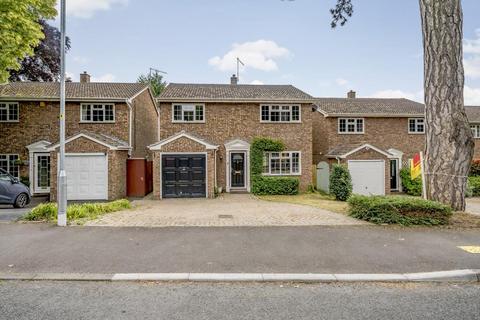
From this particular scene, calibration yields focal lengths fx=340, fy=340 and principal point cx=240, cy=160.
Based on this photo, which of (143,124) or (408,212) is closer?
(408,212)

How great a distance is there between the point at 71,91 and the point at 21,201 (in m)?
8.58

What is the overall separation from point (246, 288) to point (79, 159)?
50.7 feet

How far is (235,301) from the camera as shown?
4766 millimetres

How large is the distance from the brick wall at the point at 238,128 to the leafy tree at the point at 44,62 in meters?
14.2

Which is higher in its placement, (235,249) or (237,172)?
(237,172)

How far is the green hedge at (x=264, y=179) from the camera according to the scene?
20.3 m

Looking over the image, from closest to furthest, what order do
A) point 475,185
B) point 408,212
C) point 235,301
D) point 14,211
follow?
point 235,301, point 408,212, point 14,211, point 475,185

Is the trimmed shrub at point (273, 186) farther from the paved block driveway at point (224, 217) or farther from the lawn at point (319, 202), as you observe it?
the paved block driveway at point (224, 217)

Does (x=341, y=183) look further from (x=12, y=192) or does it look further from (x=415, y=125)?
(x=12, y=192)

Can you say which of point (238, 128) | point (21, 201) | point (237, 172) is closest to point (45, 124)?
point (21, 201)

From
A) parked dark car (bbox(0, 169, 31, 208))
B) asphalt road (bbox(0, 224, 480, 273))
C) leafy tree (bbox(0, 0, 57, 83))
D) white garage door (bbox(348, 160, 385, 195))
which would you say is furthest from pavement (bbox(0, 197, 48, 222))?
white garage door (bbox(348, 160, 385, 195))

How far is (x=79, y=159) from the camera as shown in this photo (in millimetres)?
17969

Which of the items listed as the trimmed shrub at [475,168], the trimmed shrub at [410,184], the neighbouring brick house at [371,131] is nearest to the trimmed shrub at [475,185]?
the trimmed shrub at [475,168]

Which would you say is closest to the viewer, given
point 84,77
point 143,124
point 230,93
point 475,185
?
point 230,93
